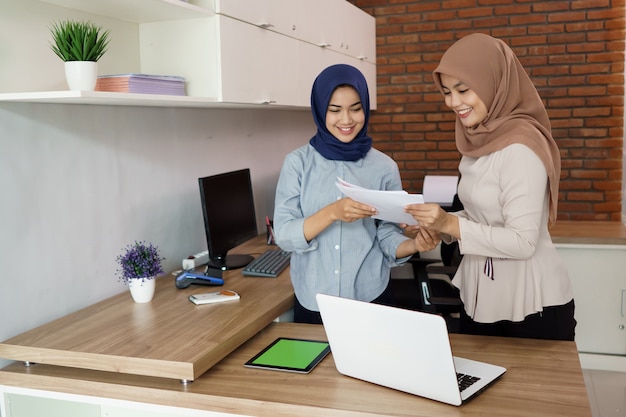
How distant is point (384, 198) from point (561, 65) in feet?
10.2

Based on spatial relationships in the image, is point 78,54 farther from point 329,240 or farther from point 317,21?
point 317,21

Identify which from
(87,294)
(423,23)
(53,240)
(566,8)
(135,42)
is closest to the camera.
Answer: (53,240)

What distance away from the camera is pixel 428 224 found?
1979 mm

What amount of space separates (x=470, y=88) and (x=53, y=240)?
4.82 feet

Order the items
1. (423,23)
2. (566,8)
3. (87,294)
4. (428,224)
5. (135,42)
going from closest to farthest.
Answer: (428,224), (87,294), (135,42), (566,8), (423,23)

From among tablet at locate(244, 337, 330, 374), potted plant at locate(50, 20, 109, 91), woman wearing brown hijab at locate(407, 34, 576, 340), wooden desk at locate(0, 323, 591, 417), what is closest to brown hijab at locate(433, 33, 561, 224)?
woman wearing brown hijab at locate(407, 34, 576, 340)

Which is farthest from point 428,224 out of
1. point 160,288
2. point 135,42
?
point 135,42

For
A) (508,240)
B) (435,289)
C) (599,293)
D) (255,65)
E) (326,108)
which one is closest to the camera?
(508,240)

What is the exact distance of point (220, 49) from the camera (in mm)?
2477

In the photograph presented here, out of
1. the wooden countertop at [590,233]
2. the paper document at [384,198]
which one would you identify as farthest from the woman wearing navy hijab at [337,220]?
the wooden countertop at [590,233]

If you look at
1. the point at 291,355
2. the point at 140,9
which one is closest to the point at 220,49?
the point at 140,9

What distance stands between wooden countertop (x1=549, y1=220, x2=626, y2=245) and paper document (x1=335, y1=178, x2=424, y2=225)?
2039 mm

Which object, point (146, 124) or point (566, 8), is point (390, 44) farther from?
point (146, 124)

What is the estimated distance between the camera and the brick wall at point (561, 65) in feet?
14.5
